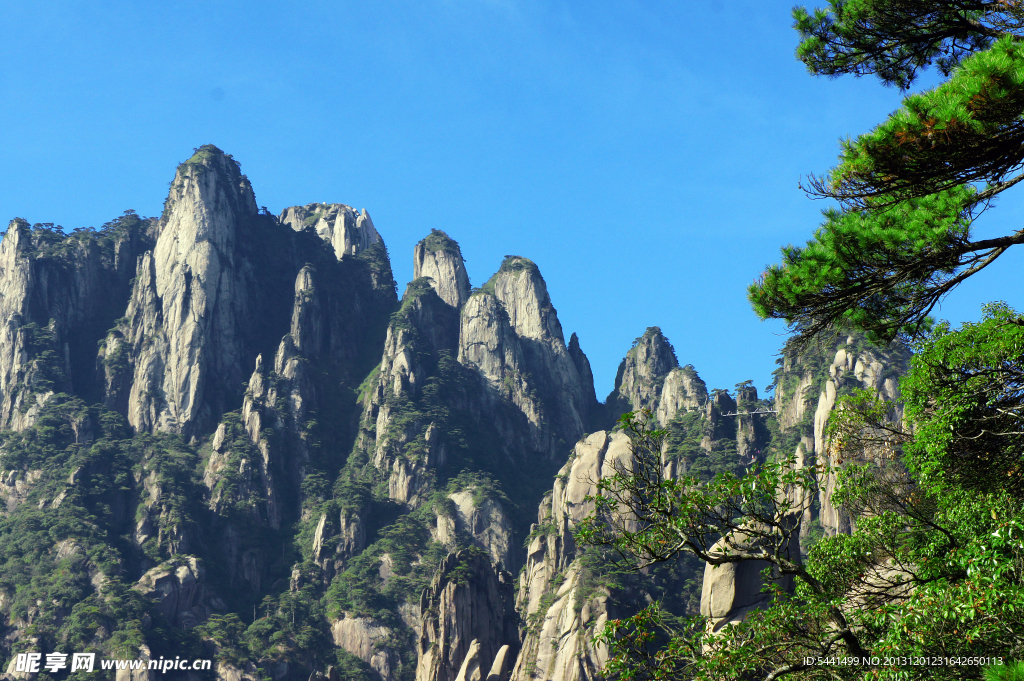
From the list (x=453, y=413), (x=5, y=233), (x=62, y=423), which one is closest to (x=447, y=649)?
(x=453, y=413)

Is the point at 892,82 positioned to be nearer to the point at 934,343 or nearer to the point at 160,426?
the point at 934,343

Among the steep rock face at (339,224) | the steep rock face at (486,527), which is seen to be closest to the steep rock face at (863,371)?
the steep rock face at (486,527)

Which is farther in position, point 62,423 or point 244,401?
point 244,401

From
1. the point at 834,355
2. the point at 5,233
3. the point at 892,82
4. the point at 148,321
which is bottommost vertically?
the point at 892,82

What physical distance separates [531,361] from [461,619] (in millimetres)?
69176

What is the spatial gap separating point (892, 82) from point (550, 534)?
8338 centimetres

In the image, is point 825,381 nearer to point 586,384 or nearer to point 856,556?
point 586,384

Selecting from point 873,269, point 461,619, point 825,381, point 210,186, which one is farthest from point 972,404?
point 210,186

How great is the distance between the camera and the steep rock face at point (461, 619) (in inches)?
3162

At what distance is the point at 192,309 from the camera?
130500 millimetres

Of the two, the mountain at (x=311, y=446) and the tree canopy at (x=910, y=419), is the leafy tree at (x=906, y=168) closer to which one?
the tree canopy at (x=910, y=419)

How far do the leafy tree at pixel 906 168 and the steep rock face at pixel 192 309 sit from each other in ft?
405

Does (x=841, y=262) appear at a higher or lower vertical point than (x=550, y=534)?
lower

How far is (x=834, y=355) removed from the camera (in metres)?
105
